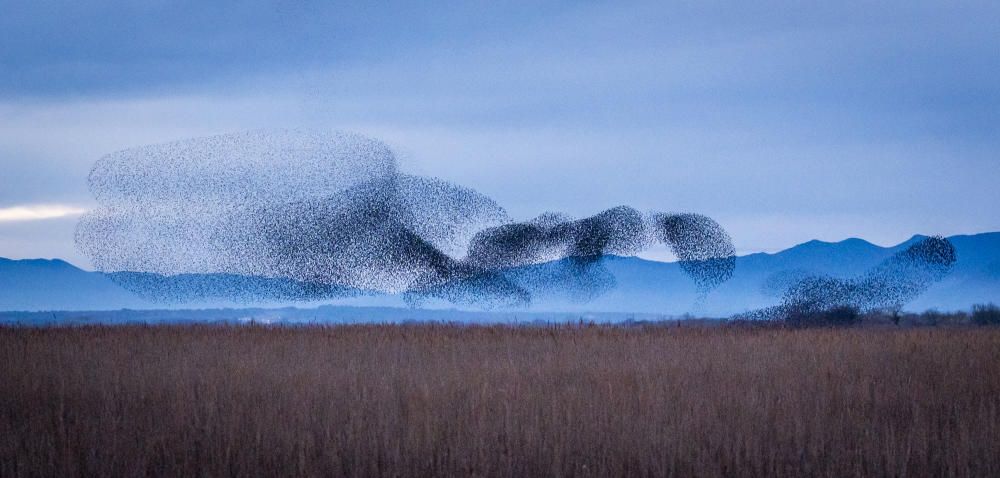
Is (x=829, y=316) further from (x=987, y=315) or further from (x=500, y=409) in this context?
(x=500, y=409)

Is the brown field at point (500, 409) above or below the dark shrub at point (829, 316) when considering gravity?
below

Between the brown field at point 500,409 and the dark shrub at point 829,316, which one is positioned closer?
the brown field at point 500,409

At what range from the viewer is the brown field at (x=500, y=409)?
6562mm

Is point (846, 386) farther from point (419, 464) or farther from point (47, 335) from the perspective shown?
point (47, 335)

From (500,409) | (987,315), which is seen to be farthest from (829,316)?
(500,409)

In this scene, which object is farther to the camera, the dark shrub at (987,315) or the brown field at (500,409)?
the dark shrub at (987,315)

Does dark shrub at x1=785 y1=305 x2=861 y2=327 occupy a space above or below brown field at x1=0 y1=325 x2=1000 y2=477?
above

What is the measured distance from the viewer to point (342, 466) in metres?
6.50

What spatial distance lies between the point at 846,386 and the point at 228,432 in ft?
22.5

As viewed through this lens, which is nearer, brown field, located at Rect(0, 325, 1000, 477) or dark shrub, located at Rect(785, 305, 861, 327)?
brown field, located at Rect(0, 325, 1000, 477)

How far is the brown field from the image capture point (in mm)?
6562

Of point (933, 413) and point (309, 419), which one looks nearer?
point (309, 419)

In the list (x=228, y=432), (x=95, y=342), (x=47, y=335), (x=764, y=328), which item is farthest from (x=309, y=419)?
(x=764, y=328)

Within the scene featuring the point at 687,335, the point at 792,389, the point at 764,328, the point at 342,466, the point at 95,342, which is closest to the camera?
the point at 342,466
